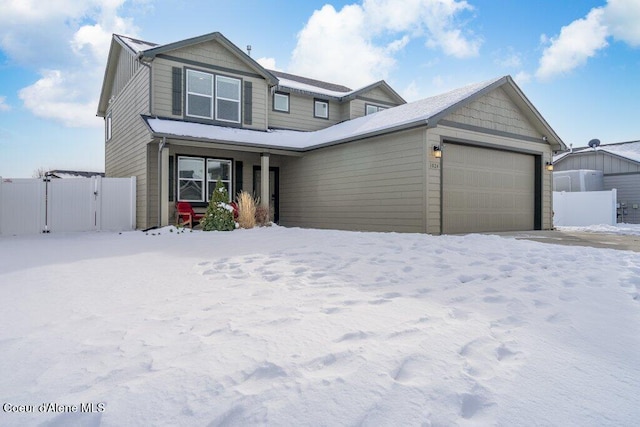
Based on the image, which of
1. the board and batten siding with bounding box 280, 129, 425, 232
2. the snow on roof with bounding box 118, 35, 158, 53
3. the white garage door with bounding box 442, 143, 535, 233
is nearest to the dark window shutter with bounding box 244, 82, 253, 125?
the board and batten siding with bounding box 280, 129, 425, 232

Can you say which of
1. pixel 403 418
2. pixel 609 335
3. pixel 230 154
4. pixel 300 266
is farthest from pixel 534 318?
pixel 230 154

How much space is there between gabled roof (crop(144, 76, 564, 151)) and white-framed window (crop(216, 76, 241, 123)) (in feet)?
1.60

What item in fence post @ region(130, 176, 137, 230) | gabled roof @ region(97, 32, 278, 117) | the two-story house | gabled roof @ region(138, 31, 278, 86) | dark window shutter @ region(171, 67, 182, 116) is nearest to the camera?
the two-story house

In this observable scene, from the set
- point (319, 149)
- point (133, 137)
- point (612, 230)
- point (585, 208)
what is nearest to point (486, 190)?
point (319, 149)

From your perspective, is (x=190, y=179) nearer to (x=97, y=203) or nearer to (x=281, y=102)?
(x=97, y=203)

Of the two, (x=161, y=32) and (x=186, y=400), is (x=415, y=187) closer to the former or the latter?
(x=186, y=400)

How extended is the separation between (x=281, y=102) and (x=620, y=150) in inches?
682

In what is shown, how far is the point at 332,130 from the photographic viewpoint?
11953mm

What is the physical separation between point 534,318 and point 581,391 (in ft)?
3.19

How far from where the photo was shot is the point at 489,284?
11.1ft

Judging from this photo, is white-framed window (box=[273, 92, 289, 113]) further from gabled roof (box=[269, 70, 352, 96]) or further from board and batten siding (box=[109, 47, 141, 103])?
board and batten siding (box=[109, 47, 141, 103])

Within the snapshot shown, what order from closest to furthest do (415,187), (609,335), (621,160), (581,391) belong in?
(581,391)
(609,335)
(415,187)
(621,160)

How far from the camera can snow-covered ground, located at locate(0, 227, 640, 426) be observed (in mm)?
1441

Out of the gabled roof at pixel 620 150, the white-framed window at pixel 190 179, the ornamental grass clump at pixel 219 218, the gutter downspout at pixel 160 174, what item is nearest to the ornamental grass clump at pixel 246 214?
the ornamental grass clump at pixel 219 218
